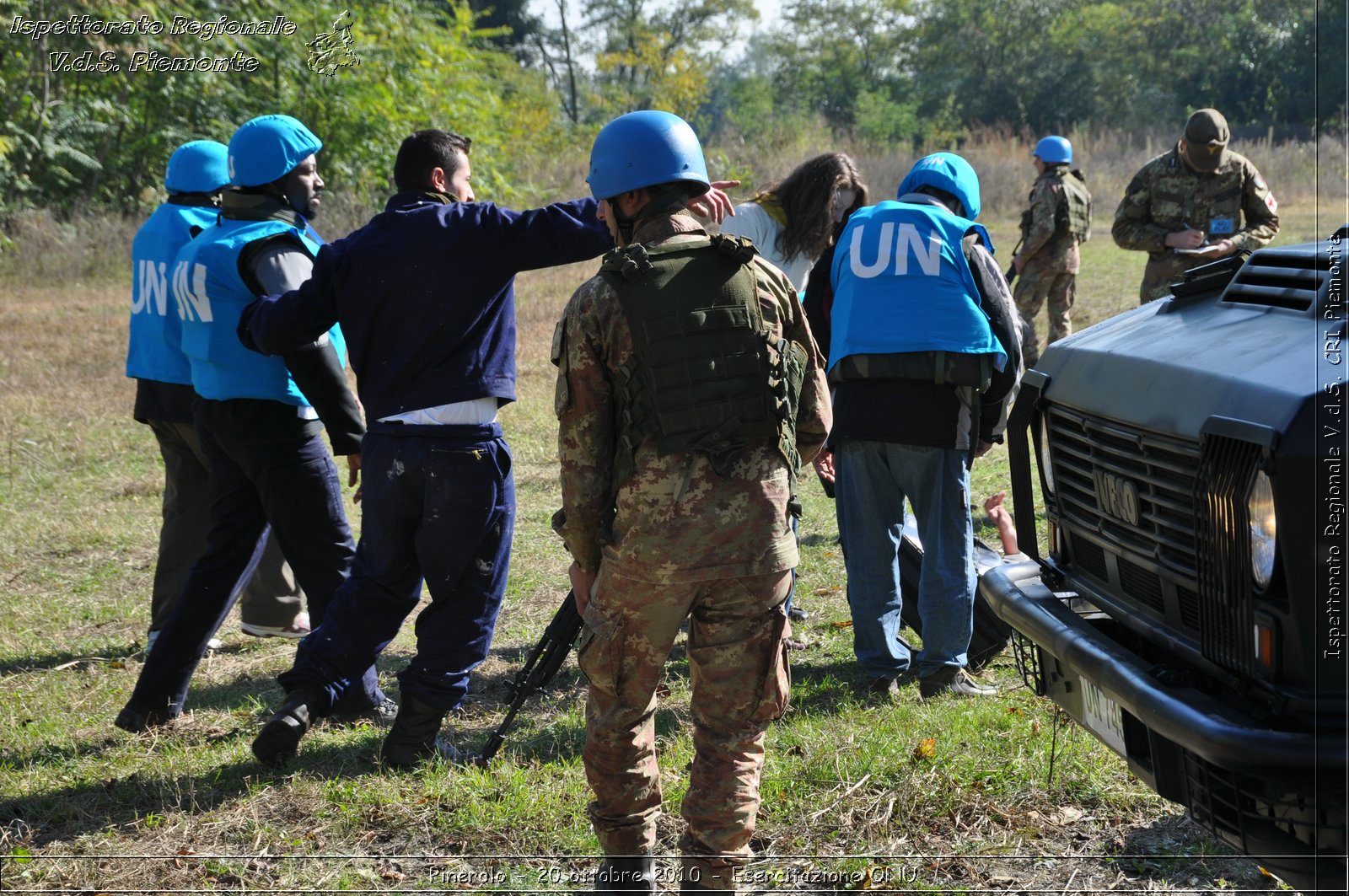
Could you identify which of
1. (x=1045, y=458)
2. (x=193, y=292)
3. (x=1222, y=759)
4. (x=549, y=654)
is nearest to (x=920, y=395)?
(x=1045, y=458)

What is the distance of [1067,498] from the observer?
3340mm

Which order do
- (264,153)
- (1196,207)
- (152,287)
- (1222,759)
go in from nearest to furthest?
(1222,759)
(264,153)
(152,287)
(1196,207)

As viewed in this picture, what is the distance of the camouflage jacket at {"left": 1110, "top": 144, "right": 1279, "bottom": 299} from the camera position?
25.8 feet

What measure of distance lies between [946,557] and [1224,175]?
4.63 m

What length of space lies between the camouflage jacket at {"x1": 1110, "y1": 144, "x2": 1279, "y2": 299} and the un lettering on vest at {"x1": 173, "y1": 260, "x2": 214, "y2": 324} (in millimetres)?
5821

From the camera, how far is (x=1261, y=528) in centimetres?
234

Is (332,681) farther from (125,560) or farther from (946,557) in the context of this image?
(125,560)

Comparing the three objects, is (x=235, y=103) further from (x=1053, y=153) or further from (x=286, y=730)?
(x=286, y=730)

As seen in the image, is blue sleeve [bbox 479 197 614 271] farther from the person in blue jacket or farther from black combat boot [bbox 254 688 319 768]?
black combat boot [bbox 254 688 319 768]

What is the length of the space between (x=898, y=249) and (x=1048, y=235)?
7.16m

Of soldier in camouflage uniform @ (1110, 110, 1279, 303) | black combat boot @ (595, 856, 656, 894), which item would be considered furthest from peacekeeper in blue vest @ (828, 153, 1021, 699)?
soldier in camouflage uniform @ (1110, 110, 1279, 303)

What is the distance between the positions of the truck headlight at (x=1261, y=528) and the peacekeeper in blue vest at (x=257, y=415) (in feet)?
10.8

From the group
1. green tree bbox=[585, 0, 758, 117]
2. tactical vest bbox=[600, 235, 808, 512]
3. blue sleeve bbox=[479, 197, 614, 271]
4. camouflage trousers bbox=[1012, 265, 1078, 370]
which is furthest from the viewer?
green tree bbox=[585, 0, 758, 117]

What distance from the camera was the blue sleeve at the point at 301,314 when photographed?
13.8 feet
